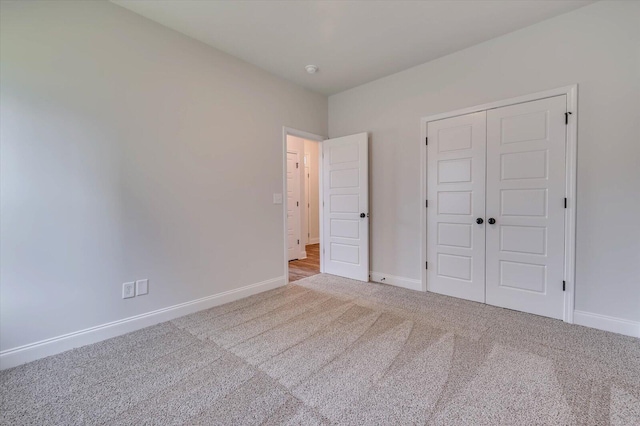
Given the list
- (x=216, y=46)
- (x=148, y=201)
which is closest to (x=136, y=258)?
(x=148, y=201)

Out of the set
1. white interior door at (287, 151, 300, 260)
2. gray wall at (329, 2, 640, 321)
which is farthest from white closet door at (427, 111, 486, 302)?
white interior door at (287, 151, 300, 260)

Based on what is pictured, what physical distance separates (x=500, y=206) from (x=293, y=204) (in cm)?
353

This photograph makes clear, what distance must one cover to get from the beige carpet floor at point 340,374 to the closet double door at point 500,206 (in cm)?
38

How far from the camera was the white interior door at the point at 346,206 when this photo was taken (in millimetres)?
3672

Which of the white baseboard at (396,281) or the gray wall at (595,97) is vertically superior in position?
the gray wall at (595,97)

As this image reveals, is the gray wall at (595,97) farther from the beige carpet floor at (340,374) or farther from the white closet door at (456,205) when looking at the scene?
the beige carpet floor at (340,374)

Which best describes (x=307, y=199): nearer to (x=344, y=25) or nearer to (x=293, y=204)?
(x=293, y=204)

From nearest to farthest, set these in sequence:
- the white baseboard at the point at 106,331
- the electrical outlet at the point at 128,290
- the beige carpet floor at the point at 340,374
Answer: the beige carpet floor at the point at 340,374 < the white baseboard at the point at 106,331 < the electrical outlet at the point at 128,290

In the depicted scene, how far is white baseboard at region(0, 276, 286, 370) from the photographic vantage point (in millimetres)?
1861

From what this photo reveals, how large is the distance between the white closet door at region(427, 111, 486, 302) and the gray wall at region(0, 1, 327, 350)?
2153 mm

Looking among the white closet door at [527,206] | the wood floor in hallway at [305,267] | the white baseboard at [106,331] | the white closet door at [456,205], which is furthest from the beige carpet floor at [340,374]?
the wood floor in hallway at [305,267]

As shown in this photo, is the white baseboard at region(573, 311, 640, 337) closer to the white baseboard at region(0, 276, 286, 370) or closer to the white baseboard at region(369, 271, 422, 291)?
the white baseboard at region(369, 271, 422, 291)

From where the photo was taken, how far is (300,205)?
5562 millimetres

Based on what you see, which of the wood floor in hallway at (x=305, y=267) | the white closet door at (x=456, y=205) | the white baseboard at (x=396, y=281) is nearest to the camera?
the white closet door at (x=456, y=205)
